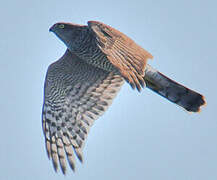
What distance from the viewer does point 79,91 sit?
11844mm

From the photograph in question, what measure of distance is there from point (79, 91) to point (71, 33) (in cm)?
116

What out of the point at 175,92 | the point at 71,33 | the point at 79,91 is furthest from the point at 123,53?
the point at 79,91

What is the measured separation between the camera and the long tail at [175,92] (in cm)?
1103

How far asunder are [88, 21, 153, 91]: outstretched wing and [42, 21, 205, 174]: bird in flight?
73 cm

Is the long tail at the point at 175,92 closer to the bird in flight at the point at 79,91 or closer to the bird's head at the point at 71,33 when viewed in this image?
the bird in flight at the point at 79,91

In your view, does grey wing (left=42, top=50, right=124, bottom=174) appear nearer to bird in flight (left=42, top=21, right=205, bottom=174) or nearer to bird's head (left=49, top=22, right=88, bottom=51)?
bird in flight (left=42, top=21, right=205, bottom=174)

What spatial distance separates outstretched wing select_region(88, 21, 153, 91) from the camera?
9484mm

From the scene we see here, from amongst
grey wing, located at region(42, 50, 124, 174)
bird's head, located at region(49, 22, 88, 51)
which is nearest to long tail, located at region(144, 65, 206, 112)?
grey wing, located at region(42, 50, 124, 174)

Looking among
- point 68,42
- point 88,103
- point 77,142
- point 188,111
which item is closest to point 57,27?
point 68,42

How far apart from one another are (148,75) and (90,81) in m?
1.39

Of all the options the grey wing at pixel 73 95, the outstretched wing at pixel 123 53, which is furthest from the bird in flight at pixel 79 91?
the outstretched wing at pixel 123 53

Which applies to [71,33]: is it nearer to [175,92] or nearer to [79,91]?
[79,91]

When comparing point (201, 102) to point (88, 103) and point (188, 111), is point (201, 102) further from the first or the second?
point (88, 103)

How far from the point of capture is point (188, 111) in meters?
11.1
